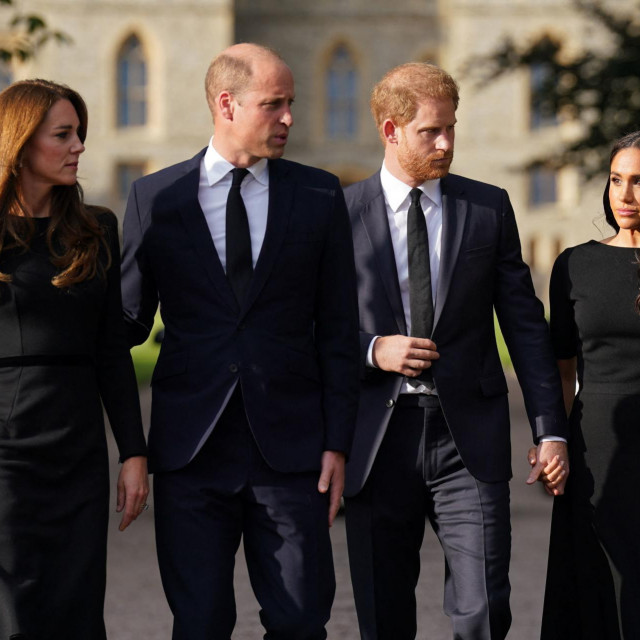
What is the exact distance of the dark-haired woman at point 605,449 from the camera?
4918 millimetres

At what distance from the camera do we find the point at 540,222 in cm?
4631

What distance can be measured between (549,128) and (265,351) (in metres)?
43.8

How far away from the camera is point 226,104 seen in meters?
4.61

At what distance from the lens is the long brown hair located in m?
4.25

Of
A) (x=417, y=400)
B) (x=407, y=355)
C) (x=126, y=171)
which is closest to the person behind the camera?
(x=407, y=355)

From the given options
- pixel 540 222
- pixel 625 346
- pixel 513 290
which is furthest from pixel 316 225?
pixel 540 222

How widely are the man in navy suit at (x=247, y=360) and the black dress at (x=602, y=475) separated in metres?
0.90

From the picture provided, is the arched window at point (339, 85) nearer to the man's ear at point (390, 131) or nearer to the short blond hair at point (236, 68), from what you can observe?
the man's ear at point (390, 131)

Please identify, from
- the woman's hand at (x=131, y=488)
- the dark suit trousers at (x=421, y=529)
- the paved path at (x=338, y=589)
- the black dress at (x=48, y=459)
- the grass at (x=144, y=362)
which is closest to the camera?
the black dress at (x=48, y=459)

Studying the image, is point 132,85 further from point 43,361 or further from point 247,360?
point 43,361

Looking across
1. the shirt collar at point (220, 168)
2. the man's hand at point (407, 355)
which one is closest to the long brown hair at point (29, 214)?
the shirt collar at point (220, 168)

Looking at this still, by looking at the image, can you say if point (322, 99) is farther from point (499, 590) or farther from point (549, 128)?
point (499, 590)

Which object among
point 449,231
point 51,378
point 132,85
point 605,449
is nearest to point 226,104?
point 449,231

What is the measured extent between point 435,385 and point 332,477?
0.57 m
